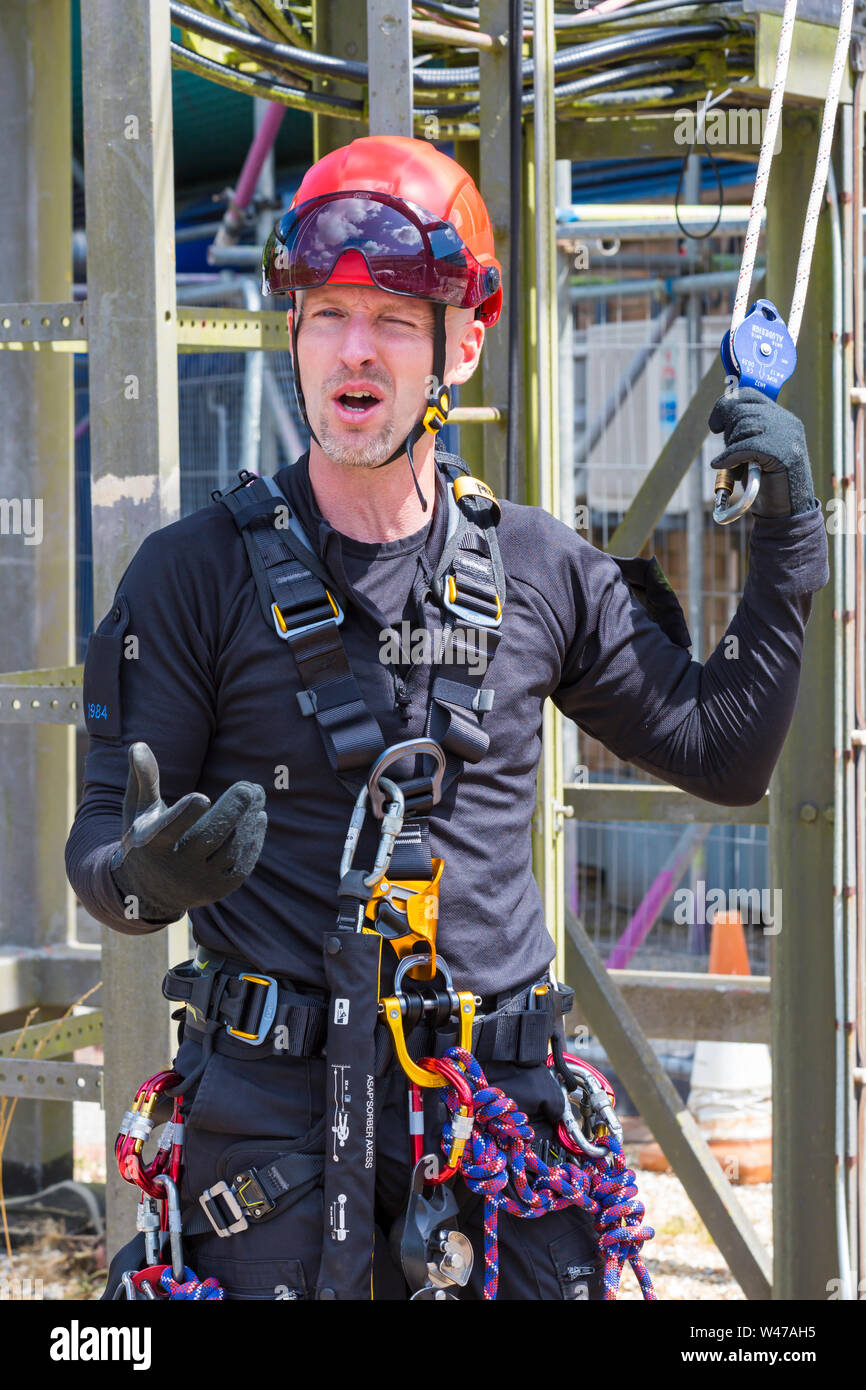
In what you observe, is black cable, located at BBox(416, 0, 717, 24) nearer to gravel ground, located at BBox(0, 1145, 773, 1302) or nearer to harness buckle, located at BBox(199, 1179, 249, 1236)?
harness buckle, located at BBox(199, 1179, 249, 1236)

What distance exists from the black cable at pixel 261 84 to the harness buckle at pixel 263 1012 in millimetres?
2738

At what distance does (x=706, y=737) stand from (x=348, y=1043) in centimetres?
79

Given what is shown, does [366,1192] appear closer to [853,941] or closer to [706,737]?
[706,737]

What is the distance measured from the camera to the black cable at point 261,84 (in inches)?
169

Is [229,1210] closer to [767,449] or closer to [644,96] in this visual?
[767,449]

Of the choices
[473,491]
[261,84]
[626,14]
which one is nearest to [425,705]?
[473,491]

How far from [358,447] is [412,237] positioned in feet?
1.08

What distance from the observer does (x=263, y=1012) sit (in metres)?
2.29

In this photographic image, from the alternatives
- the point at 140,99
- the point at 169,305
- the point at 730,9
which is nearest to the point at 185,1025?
the point at 169,305

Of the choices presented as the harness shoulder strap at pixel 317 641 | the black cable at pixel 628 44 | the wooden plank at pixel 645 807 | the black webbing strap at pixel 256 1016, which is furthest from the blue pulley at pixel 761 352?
the wooden plank at pixel 645 807

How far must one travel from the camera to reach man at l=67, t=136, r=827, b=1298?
2289 mm

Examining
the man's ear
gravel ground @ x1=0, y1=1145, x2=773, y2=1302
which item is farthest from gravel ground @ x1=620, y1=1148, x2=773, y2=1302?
the man's ear

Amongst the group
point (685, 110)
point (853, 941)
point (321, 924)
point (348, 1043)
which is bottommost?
point (853, 941)

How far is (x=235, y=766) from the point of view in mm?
2365
